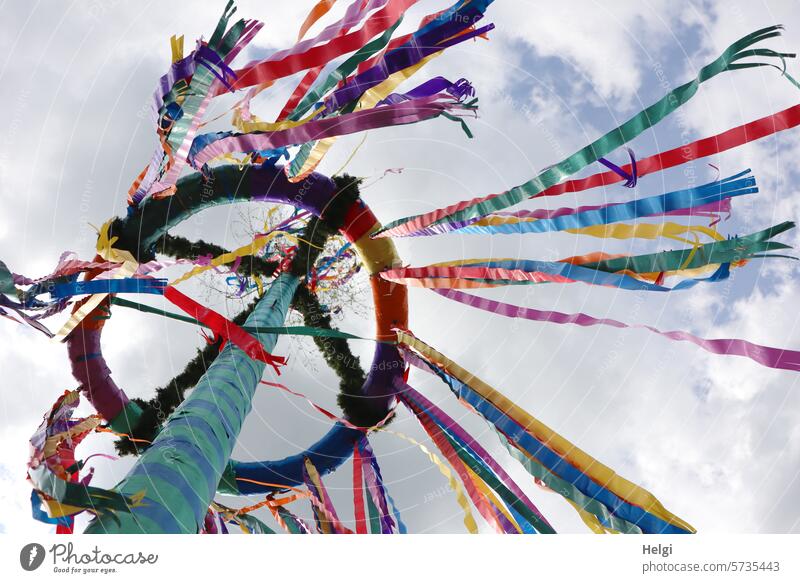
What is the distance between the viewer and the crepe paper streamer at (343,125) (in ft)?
8.25

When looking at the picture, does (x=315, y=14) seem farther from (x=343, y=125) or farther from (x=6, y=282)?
(x=6, y=282)

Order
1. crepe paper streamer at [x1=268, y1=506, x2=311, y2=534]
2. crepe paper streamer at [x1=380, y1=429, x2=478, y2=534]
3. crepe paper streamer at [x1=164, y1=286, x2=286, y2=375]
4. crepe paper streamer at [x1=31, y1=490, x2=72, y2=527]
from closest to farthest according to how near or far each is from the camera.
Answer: crepe paper streamer at [x1=31, y1=490, x2=72, y2=527]
crepe paper streamer at [x1=164, y1=286, x2=286, y2=375]
crepe paper streamer at [x1=380, y1=429, x2=478, y2=534]
crepe paper streamer at [x1=268, y1=506, x2=311, y2=534]

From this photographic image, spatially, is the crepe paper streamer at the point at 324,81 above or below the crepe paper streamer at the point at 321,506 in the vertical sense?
above

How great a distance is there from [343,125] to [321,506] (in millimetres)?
3612

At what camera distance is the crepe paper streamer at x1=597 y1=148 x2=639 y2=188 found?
302cm

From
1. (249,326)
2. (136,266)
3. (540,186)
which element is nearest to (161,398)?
(249,326)

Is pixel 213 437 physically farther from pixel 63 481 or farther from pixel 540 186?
pixel 540 186

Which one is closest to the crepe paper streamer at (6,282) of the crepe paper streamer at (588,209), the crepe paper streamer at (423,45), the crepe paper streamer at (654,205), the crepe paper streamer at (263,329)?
the crepe paper streamer at (263,329)

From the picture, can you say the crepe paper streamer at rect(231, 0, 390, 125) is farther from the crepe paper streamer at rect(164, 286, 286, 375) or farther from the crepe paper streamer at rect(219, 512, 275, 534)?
the crepe paper streamer at rect(219, 512, 275, 534)

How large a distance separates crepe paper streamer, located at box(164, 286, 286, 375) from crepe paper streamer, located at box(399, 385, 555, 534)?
1.76 m
